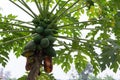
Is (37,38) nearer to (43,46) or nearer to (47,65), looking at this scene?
(43,46)

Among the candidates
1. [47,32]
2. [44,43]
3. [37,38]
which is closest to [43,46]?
[44,43]

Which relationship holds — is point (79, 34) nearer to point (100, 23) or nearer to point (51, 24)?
point (100, 23)

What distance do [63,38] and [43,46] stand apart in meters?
0.37

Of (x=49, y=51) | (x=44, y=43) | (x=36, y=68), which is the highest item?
(x=44, y=43)

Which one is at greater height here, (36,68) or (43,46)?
(43,46)

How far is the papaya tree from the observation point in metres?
3.97

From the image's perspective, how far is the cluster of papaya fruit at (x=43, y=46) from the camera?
402 centimetres

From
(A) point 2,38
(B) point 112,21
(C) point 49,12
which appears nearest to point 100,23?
(B) point 112,21

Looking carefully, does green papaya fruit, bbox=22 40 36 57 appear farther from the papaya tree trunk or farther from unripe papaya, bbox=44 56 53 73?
unripe papaya, bbox=44 56 53 73

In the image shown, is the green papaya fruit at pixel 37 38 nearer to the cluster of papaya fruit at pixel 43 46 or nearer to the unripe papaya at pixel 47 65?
the cluster of papaya fruit at pixel 43 46

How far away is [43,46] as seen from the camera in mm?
4012

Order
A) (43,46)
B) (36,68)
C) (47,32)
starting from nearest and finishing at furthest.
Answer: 1. (36,68)
2. (43,46)
3. (47,32)

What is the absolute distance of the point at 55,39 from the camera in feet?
13.7

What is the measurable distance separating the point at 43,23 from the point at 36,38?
0.26 metres
